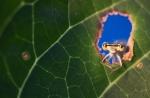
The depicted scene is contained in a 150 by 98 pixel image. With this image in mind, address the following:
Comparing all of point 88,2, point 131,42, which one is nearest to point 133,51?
point 131,42

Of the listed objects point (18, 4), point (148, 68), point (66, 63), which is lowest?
point (148, 68)

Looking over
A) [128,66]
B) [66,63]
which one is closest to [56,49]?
[66,63]

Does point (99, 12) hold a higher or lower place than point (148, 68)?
higher

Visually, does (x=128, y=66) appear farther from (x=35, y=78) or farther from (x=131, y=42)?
(x=35, y=78)
